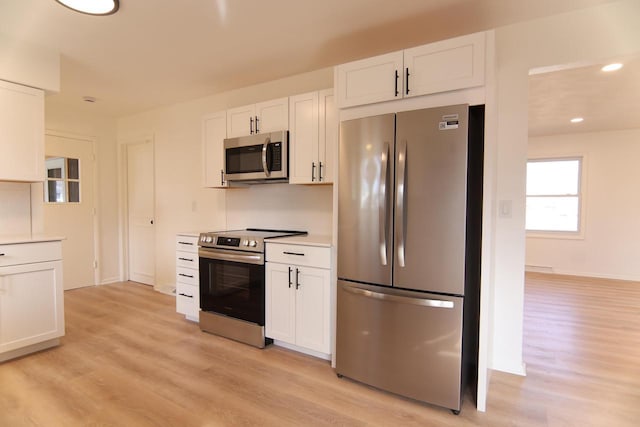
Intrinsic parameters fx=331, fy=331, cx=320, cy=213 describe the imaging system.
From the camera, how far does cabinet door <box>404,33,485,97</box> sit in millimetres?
1962

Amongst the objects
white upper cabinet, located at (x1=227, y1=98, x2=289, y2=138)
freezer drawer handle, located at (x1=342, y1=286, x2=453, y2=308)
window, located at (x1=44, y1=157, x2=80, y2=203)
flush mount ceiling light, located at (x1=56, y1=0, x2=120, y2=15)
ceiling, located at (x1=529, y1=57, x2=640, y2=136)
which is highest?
flush mount ceiling light, located at (x1=56, y1=0, x2=120, y2=15)

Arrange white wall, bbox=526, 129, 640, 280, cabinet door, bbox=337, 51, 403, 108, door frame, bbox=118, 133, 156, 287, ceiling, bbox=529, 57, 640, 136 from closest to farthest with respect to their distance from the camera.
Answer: cabinet door, bbox=337, 51, 403, 108
ceiling, bbox=529, 57, 640, 136
door frame, bbox=118, 133, 156, 287
white wall, bbox=526, 129, 640, 280

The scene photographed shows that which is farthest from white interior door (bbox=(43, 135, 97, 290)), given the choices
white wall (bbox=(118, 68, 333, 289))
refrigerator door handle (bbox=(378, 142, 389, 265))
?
refrigerator door handle (bbox=(378, 142, 389, 265))

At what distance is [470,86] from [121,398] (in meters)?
2.92

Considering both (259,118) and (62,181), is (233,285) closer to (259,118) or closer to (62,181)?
(259,118)

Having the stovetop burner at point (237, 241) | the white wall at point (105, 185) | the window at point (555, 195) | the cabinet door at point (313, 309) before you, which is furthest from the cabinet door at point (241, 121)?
the window at point (555, 195)

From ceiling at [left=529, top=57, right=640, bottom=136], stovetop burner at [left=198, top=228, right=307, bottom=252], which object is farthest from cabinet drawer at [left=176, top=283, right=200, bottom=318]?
ceiling at [left=529, top=57, right=640, bottom=136]

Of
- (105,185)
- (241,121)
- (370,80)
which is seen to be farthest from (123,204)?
(370,80)

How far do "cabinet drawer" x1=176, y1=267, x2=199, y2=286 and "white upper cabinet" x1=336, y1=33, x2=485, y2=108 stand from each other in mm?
2274

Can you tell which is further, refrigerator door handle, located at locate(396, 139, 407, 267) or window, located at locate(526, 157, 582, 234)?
window, located at locate(526, 157, 582, 234)

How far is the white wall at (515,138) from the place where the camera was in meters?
2.27

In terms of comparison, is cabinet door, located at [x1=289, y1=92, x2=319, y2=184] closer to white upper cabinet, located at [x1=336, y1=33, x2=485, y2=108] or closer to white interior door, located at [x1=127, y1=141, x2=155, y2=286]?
white upper cabinet, located at [x1=336, y1=33, x2=485, y2=108]

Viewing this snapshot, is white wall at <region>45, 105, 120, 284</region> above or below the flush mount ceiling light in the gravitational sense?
below

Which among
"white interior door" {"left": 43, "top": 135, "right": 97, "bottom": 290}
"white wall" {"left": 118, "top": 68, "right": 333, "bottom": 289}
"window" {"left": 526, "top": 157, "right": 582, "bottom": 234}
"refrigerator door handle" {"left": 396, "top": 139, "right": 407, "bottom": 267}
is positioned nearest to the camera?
"refrigerator door handle" {"left": 396, "top": 139, "right": 407, "bottom": 267}
